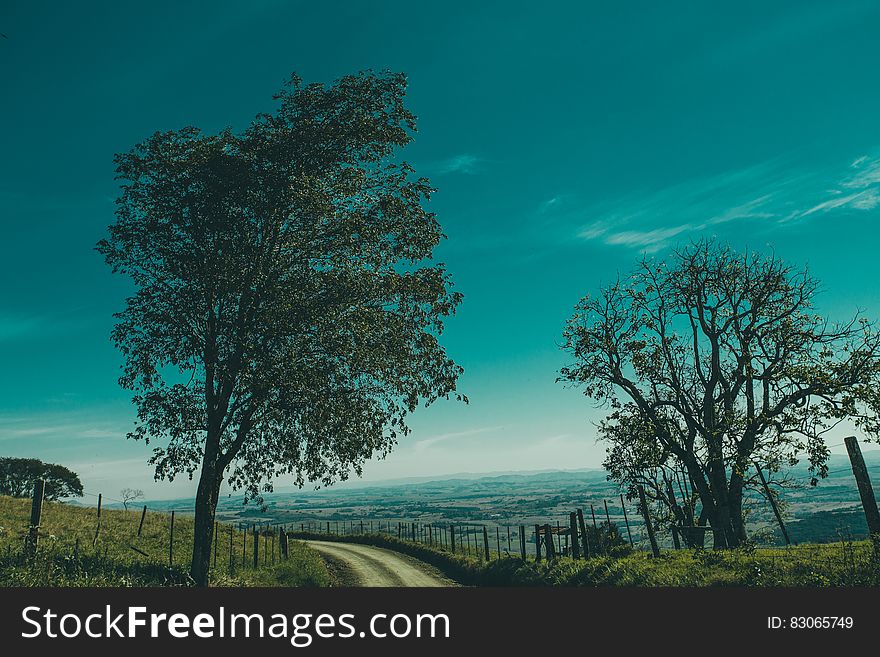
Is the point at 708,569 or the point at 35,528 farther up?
the point at 35,528

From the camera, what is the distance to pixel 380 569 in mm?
30906

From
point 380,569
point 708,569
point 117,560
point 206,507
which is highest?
point 206,507

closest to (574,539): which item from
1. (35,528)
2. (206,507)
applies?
(206,507)

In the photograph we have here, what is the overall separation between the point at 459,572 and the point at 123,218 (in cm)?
2233

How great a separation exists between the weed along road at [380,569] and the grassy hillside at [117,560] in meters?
1.44

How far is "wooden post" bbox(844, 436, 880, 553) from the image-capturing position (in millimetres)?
12594

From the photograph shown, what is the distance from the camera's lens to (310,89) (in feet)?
72.1

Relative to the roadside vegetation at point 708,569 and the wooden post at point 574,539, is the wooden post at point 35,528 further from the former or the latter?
the wooden post at point 574,539

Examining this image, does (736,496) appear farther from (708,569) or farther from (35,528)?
(35,528)

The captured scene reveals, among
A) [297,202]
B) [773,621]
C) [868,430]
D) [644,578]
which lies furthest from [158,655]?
[868,430]

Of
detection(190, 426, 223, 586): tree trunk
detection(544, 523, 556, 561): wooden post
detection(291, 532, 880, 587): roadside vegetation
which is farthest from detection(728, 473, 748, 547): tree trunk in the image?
detection(190, 426, 223, 586): tree trunk

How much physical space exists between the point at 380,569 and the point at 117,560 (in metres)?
15.5

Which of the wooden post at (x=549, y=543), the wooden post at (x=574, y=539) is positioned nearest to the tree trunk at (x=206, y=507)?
the wooden post at (x=549, y=543)

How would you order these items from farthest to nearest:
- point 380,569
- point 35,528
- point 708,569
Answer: point 380,569 → point 35,528 → point 708,569
